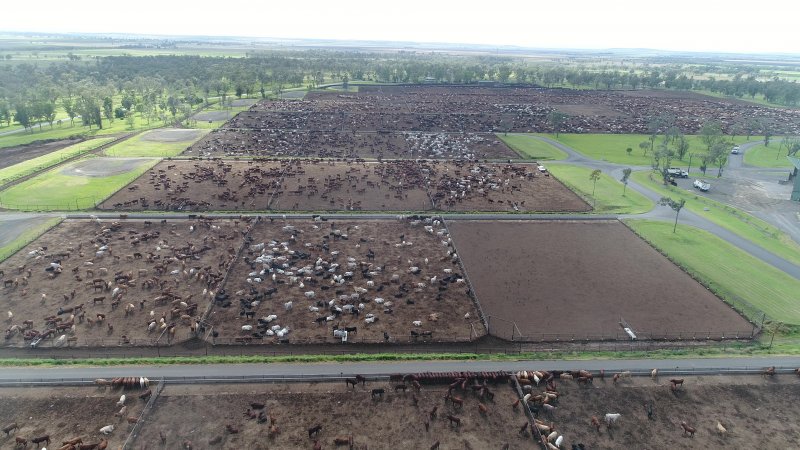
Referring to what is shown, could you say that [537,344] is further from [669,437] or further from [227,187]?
[227,187]

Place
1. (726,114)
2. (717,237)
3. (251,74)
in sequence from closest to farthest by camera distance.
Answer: (717,237), (726,114), (251,74)

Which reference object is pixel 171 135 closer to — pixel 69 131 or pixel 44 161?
pixel 69 131

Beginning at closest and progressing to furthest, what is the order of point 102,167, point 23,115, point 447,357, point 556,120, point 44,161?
1. point 447,357
2. point 102,167
3. point 44,161
4. point 23,115
5. point 556,120

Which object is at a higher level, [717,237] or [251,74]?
[251,74]

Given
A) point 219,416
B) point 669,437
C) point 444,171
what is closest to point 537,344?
point 669,437

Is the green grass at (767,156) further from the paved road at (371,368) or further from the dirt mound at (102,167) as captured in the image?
the dirt mound at (102,167)

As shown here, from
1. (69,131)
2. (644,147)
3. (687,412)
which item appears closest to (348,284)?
(687,412)

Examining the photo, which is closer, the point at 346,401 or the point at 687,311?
the point at 346,401

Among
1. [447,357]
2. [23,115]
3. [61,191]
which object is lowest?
[447,357]
